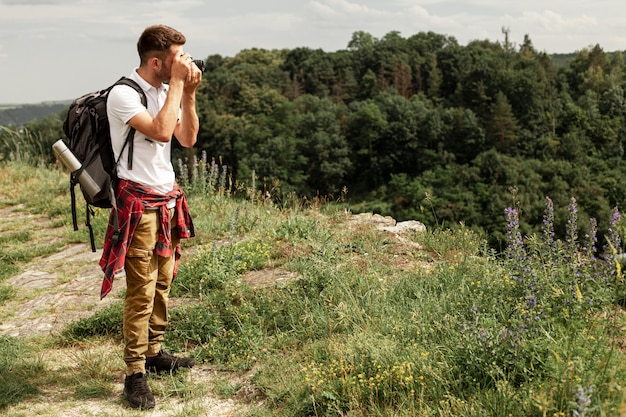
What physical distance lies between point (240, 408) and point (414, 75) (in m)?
84.0

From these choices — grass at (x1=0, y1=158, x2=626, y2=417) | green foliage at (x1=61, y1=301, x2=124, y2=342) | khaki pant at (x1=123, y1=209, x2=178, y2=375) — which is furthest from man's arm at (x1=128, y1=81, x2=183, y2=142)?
green foliage at (x1=61, y1=301, x2=124, y2=342)

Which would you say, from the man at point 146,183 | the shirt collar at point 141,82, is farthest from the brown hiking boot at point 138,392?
the shirt collar at point 141,82

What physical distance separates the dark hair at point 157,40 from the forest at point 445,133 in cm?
4370

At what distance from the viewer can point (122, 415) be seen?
3.36 metres

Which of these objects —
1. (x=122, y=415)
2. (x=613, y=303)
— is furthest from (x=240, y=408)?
(x=613, y=303)

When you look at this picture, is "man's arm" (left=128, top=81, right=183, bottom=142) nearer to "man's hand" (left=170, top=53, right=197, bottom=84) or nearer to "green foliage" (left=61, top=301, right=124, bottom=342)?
"man's hand" (left=170, top=53, right=197, bottom=84)

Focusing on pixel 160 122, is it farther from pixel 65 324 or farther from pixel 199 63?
pixel 65 324

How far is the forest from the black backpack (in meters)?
43.7

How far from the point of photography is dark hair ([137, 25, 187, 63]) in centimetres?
329

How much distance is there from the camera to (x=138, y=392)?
11.4ft

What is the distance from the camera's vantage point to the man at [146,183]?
3.27 meters

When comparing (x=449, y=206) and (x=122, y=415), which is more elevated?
(x=122, y=415)

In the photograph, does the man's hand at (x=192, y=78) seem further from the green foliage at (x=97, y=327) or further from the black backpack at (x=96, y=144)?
the green foliage at (x=97, y=327)

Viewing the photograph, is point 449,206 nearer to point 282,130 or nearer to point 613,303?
point 282,130
